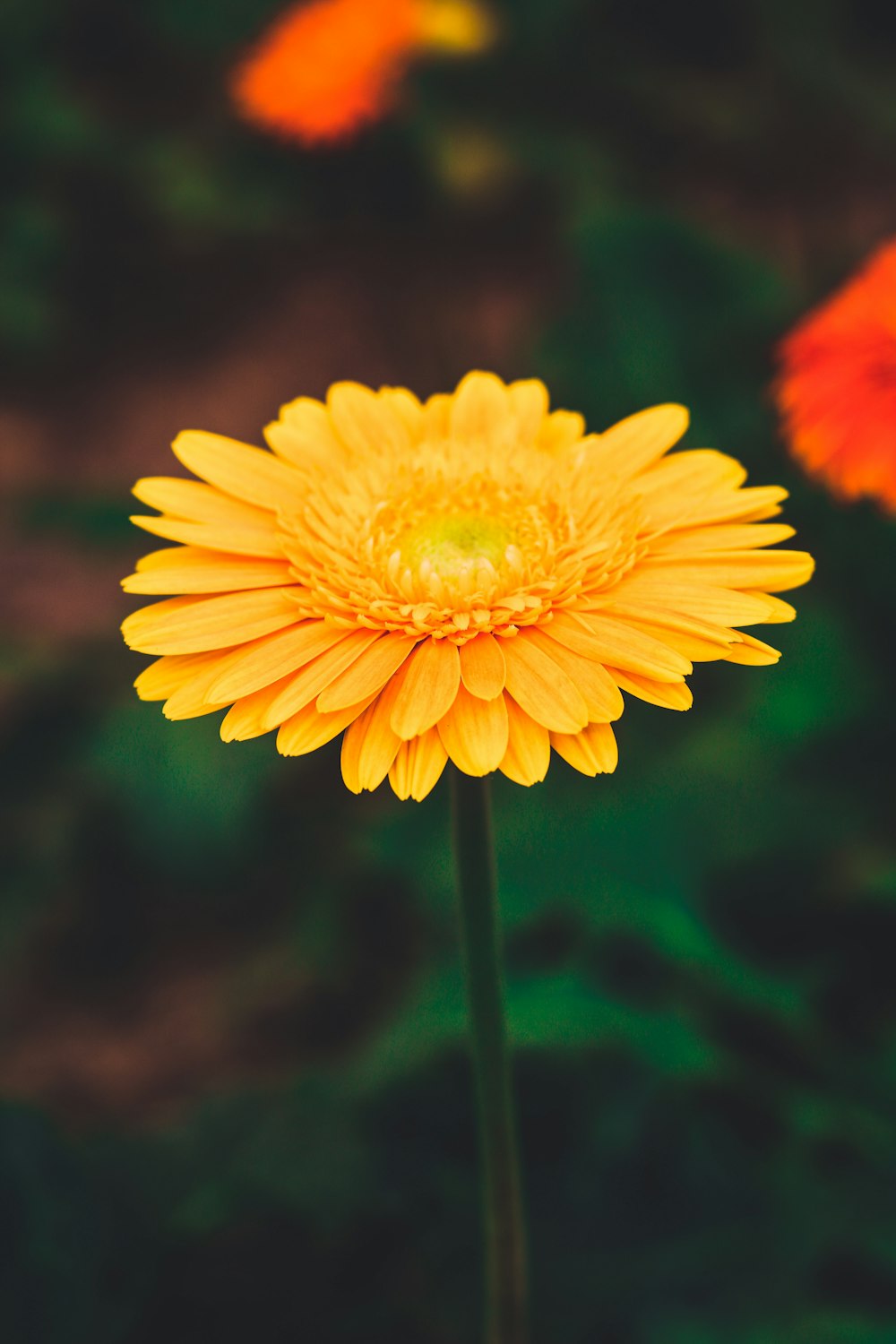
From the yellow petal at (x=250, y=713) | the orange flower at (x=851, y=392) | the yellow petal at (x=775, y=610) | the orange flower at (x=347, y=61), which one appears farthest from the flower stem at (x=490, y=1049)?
the orange flower at (x=347, y=61)

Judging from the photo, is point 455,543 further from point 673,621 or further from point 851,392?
point 851,392

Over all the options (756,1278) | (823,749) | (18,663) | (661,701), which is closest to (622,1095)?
(756,1278)

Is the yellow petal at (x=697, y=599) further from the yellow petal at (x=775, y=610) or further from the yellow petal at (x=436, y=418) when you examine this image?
the yellow petal at (x=436, y=418)

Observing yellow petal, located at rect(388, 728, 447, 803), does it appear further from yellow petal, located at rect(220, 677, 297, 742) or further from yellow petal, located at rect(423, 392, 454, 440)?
yellow petal, located at rect(423, 392, 454, 440)

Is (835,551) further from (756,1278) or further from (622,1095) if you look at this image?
(756,1278)

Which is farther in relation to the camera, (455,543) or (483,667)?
(455,543)

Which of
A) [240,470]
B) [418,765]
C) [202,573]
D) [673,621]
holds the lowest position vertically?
[418,765]

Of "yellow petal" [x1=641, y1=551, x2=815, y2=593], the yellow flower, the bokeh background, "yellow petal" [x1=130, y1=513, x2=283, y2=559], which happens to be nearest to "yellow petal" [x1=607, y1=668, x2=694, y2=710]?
the yellow flower

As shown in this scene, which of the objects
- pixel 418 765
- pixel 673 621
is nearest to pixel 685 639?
pixel 673 621
